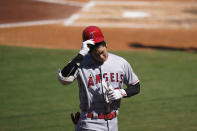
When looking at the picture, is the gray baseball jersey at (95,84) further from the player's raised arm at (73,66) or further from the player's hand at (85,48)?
the player's hand at (85,48)

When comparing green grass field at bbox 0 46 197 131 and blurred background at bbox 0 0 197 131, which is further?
blurred background at bbox 0 0 197 131

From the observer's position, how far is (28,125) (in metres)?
7.70

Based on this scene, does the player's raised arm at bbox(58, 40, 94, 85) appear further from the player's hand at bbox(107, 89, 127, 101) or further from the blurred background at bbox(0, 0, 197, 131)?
the blurred background at bbox(0, 0, 197, 131)

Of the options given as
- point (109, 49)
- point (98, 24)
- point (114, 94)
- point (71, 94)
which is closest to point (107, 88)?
point (114, 94)

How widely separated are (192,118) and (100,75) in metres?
4.03

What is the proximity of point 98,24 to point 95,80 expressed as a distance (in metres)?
13.6

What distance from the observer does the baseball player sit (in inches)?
180

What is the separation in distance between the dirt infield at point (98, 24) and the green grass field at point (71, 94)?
1742mm

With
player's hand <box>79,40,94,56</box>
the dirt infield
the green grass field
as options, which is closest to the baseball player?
player's hand <box>79,40,94,56</box>

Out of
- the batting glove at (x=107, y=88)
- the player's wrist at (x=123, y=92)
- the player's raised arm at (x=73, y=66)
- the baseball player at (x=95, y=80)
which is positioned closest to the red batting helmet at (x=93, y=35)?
the baseball player at (x=95, y=80)

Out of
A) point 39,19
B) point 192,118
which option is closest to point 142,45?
point 39,19

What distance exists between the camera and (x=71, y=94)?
9.88 m

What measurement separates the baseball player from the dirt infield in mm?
10146

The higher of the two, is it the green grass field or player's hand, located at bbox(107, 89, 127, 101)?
player's hand, located at bbox(107, 89, 127, 101)
